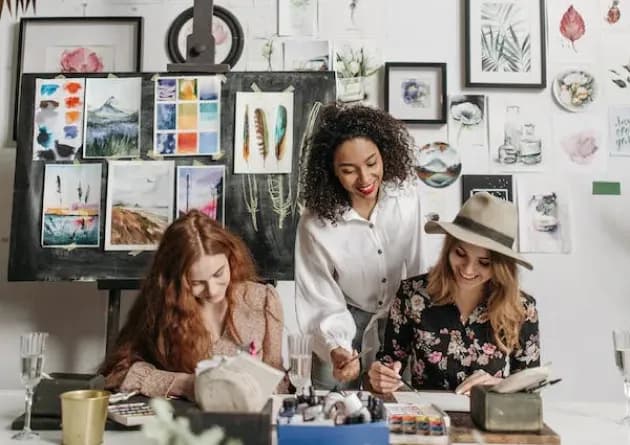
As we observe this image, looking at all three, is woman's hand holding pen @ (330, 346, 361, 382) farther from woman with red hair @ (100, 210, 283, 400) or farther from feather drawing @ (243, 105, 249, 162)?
feather drawing @ (243, 105, 249, 162)

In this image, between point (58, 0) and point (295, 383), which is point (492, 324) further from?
point (58, 0)

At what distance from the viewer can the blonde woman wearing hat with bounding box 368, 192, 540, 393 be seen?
4.93ft

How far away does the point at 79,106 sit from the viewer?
2.03 meters

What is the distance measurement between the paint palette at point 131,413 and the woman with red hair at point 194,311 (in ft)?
0.61

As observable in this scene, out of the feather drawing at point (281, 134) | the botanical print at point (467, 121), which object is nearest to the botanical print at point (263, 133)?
the feather drawing at point (281, 134)

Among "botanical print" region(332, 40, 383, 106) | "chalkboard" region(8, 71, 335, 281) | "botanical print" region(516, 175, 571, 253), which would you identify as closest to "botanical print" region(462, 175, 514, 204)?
"botanical print" region(516, 175, 571, 253)

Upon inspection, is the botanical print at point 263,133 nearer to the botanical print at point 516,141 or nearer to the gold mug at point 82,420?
the botanical print at point 516,141

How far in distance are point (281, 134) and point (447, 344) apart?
2.79 ft

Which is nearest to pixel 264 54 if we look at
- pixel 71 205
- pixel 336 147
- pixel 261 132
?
pixel 261 132

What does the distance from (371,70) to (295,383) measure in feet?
4.66

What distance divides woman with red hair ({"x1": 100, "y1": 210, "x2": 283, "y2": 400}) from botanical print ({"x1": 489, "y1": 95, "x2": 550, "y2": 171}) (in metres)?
1.15

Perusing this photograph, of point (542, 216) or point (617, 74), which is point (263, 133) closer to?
point (542, 216)

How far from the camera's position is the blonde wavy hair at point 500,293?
1.50 meters

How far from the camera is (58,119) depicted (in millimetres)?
2014
